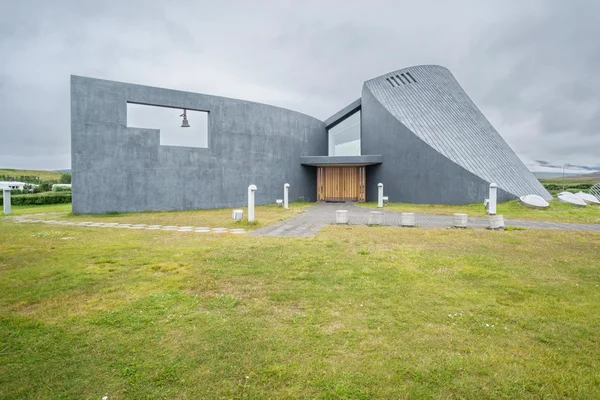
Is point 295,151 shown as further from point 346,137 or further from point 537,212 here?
point 537,212

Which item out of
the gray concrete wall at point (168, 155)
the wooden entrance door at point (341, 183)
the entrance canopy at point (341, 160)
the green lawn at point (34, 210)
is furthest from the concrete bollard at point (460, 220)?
the green lawn at point (34, 210)

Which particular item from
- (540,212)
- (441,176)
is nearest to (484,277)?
(540,212)

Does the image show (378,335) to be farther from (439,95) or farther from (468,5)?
(439,95)

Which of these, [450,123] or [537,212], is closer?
[537,212]

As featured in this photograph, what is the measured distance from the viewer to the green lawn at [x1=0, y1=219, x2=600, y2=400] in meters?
2.23

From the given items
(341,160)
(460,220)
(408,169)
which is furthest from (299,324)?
(341,160)

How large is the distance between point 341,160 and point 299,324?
56.4 feet

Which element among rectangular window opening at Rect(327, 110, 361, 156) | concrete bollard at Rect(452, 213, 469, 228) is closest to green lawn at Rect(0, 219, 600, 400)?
concrete bollard at Rect(452, 213, 469, 228)

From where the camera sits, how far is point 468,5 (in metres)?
13.9

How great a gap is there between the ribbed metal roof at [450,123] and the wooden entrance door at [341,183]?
4.95m

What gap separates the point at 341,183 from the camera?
2198 cm

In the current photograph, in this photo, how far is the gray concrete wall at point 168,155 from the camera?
13.0 metres

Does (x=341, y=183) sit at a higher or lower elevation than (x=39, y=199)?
higher

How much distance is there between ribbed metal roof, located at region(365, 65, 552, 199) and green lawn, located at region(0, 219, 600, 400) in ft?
37.5
